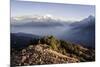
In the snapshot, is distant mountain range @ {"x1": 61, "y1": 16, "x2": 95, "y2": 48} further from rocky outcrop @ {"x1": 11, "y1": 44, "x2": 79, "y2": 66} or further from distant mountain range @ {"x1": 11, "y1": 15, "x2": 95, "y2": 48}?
rocky outcrop @ {"x1": 11, "y1": 44, "x2": 79, "y2": 66}

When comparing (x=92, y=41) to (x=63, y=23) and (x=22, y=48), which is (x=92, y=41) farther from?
(x=22, y=48)

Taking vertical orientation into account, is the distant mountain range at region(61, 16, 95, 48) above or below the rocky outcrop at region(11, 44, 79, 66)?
above

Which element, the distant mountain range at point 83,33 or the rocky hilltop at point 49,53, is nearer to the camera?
the rocky hilltop at point 49,53

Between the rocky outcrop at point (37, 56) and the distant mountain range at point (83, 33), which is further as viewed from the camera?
the distant mountain range at point (83, 33)

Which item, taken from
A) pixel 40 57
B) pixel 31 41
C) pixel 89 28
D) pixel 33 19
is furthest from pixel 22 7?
pixel 89 28

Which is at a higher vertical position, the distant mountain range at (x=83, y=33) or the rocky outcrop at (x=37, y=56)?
the distant mountain range at (x=83, y=33)

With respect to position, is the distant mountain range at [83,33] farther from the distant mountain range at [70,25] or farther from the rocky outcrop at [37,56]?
the rocky outcrop at [37,56]

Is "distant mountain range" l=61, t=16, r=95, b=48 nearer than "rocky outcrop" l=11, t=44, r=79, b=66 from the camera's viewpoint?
No

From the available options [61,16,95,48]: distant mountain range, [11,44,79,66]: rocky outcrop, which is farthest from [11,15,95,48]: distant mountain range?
[11,44,79,66]: rocky outcrop

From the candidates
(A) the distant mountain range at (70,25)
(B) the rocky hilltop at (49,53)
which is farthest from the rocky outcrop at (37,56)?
(A) the distant mountain range at (70,25)

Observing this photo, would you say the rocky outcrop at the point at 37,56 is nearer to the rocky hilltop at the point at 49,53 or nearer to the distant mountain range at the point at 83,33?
the rocky hilltop at the point at 49,53

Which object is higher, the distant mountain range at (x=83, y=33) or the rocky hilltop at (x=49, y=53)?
the distant mountain range at (x=83, y=33)

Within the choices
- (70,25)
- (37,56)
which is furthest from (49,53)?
(70,25)

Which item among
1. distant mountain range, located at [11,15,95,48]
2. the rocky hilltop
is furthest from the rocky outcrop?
distant mountain range, located at [11,15,95,48]
